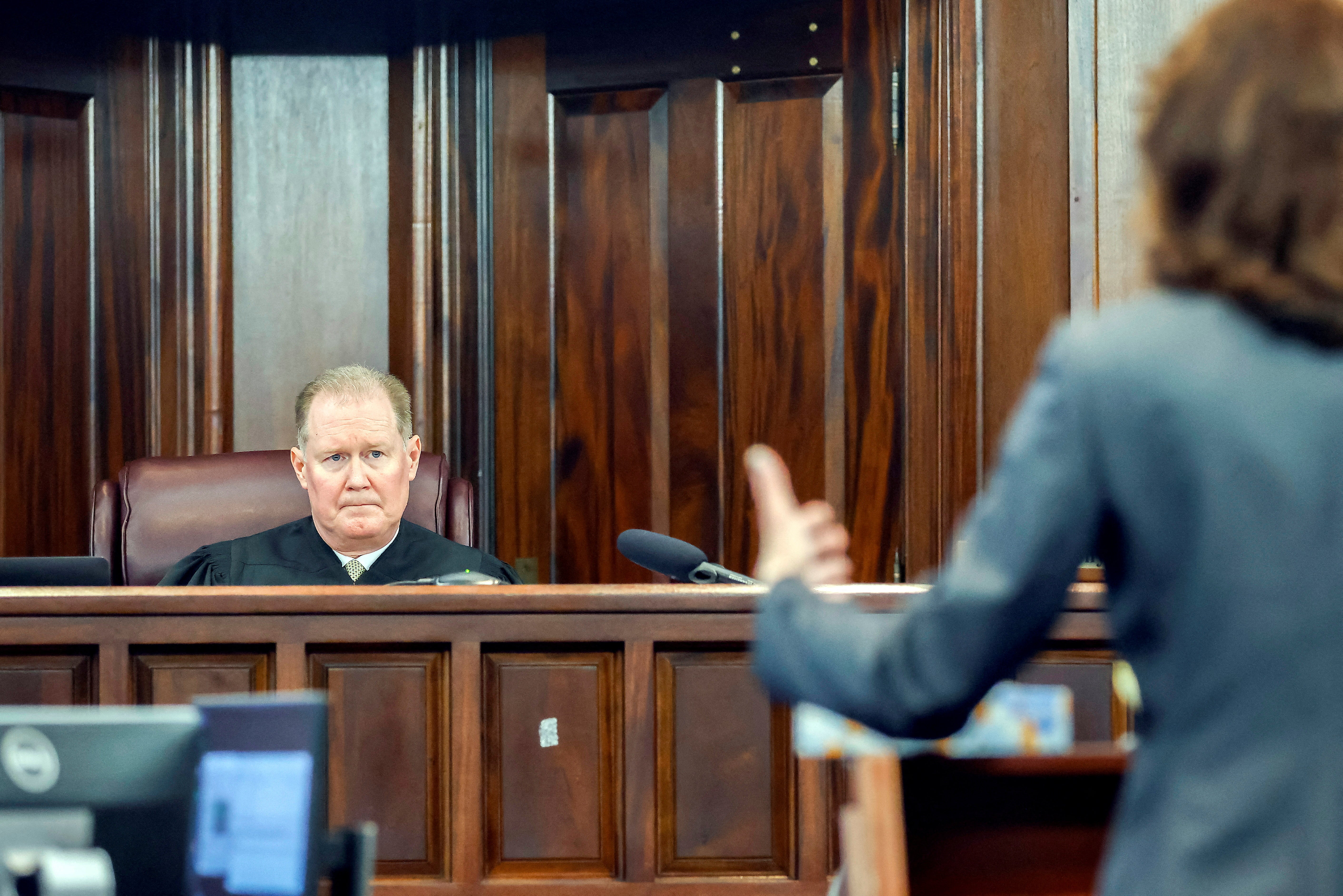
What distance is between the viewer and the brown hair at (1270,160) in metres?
0.71

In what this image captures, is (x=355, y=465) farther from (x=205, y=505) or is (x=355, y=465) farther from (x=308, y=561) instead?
(x=205, y=505)

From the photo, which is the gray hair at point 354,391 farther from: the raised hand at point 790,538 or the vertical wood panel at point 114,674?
the raised hand at point 790,538

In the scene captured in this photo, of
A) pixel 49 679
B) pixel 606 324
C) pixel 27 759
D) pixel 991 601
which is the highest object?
pixel 606 324

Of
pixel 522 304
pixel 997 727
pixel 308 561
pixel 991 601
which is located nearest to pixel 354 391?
pixel 308 561

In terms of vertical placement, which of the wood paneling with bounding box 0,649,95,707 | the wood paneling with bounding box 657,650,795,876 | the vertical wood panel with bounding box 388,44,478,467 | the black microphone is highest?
the vertical wood panel with bounding box 388,44,478,467

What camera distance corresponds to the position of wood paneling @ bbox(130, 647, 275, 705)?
1789 millimetres

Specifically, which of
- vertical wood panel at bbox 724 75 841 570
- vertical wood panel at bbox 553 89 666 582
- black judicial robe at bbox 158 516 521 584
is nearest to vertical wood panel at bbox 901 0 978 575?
vertical wood panel at bbox 724 75 841 570

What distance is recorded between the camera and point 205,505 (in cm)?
288

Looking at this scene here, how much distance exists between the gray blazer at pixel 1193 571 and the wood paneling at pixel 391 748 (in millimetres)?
1132

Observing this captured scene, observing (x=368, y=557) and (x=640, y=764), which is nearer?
(x=640, y=764)

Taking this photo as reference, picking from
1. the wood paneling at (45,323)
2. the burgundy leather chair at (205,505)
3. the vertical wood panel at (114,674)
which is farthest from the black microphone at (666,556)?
the wood paneling at (45,323)

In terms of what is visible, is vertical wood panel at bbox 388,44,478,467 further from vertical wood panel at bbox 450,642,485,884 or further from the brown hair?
the brown hair

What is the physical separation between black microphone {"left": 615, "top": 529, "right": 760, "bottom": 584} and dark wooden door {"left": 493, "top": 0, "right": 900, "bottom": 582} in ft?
4.45

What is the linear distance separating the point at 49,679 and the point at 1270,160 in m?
1.64
